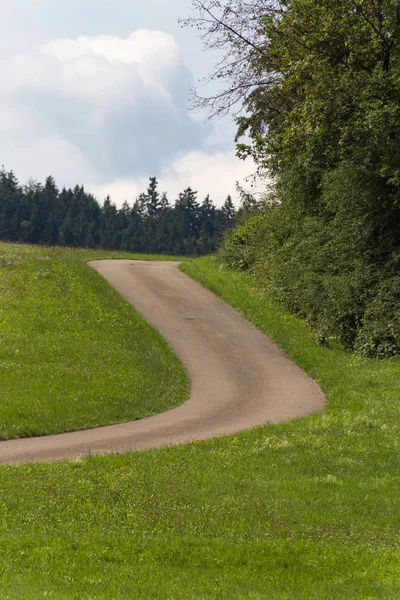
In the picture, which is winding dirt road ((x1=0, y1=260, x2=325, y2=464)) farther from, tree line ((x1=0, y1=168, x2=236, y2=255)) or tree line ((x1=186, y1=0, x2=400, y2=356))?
tree line ((x1=0, y1=168, x2=236, y2=255))

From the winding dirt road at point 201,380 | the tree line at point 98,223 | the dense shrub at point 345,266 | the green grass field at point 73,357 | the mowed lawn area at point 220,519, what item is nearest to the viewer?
the mowed lawn area at point 220,519

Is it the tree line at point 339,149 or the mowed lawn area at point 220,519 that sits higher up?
the tree line at point 339,149

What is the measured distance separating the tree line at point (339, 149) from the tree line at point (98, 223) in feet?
317

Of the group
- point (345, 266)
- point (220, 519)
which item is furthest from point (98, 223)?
point (220, 519)

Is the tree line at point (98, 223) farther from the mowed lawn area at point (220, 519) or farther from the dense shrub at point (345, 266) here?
the mowed lawn area at point (220, 519)

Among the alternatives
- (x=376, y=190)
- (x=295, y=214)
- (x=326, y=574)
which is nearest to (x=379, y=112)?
(x=376, y=190)

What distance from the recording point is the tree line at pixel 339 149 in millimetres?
23797

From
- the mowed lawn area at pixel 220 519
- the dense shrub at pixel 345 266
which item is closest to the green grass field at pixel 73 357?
the mowed lawn area at pixel 220 519

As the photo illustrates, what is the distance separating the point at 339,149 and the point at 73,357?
42.0ft

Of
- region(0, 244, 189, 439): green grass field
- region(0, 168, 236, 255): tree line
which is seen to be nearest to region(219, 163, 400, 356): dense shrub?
region(0, 244, 189, 439): green grass field

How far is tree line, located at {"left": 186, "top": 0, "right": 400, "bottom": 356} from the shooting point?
23797mm

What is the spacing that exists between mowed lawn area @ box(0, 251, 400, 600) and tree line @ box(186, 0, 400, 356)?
8824 millimetres

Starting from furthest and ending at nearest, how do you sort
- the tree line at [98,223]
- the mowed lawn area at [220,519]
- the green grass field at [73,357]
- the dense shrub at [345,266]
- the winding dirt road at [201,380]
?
the tree line at [98,223] < the dense shrub at [345,266] < the green grass field at [73,357] < the winding dirt road at [201,380] < the mowed lawn area at [220,519]

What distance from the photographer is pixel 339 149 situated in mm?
26078
